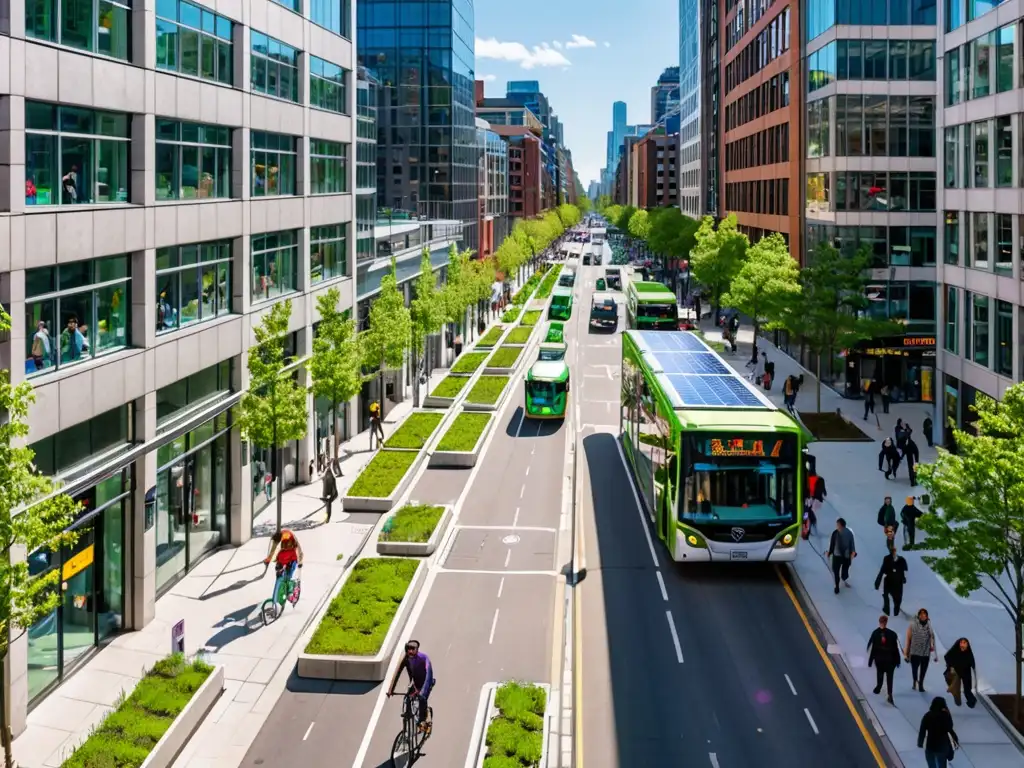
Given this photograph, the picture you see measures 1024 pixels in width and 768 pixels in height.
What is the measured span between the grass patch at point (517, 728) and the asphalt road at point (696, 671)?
2.66 ft

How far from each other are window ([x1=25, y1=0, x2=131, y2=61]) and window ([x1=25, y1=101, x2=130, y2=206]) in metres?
1.25

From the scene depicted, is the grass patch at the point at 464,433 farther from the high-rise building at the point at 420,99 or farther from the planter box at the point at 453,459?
the high-rise building at the point at 420,99

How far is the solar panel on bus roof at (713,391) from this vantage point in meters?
24.4

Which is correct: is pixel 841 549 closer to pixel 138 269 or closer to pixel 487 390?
pixel 138 269

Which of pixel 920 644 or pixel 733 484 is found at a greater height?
pixel 733 484

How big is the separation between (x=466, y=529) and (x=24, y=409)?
55.6 ft

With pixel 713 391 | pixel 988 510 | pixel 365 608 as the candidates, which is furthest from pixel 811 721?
pixel 713 391

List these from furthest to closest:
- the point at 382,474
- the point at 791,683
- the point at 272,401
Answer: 1. the point at 382,474
2. the point at 272,401
3. the point at 791,683

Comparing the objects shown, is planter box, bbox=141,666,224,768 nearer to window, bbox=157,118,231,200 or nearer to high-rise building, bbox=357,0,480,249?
window, bbox=157,118,231,200

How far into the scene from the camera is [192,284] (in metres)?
24.6

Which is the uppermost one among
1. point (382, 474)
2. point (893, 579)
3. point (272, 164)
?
point (272, 164)

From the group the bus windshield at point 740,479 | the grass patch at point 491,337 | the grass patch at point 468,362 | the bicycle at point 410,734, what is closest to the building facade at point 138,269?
the bicycle at point 410,734

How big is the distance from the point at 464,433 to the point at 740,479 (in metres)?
19.3

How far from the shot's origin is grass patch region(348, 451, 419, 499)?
3123cm
